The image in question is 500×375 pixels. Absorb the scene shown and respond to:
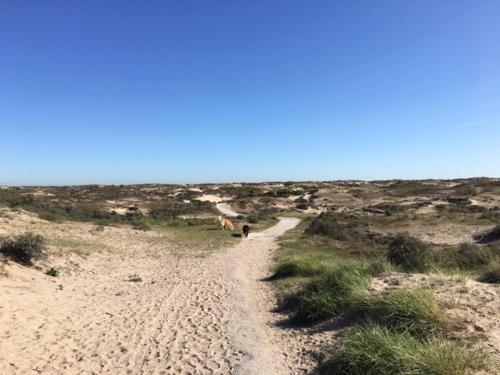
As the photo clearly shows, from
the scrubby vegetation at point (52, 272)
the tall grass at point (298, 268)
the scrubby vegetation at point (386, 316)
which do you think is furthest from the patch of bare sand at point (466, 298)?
the scrubby vegetation at point (52, 272)

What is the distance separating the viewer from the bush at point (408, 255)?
12.2 meters

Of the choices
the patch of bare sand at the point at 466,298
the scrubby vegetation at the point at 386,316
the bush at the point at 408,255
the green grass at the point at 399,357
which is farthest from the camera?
the bush at the point at 408,255

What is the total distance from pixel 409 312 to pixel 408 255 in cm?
752

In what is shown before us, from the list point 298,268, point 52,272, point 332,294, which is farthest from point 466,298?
point 52,272

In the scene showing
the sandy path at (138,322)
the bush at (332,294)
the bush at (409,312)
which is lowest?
the sandy path at (138,322)

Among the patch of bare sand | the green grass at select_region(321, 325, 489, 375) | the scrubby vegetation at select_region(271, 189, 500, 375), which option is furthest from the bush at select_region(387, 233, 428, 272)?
the green grass at select_region(321, 325, 489, 375)

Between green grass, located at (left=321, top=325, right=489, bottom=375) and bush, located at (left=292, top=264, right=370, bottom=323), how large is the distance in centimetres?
222

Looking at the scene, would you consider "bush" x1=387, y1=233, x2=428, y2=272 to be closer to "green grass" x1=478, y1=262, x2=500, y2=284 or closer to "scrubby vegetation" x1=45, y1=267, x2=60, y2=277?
"green grass" x1=478, y1=262, x2=500, y2=284

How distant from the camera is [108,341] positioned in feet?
29.7

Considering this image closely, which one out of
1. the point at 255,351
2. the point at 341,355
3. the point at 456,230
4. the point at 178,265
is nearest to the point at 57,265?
the point at 178,265

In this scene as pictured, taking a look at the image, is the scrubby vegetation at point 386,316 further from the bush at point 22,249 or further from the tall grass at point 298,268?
the bush at point 22,249

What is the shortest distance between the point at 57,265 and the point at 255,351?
415 inches

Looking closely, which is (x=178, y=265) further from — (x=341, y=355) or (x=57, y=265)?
(x=341, y=355)

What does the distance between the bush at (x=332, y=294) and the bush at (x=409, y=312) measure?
2.94ft
